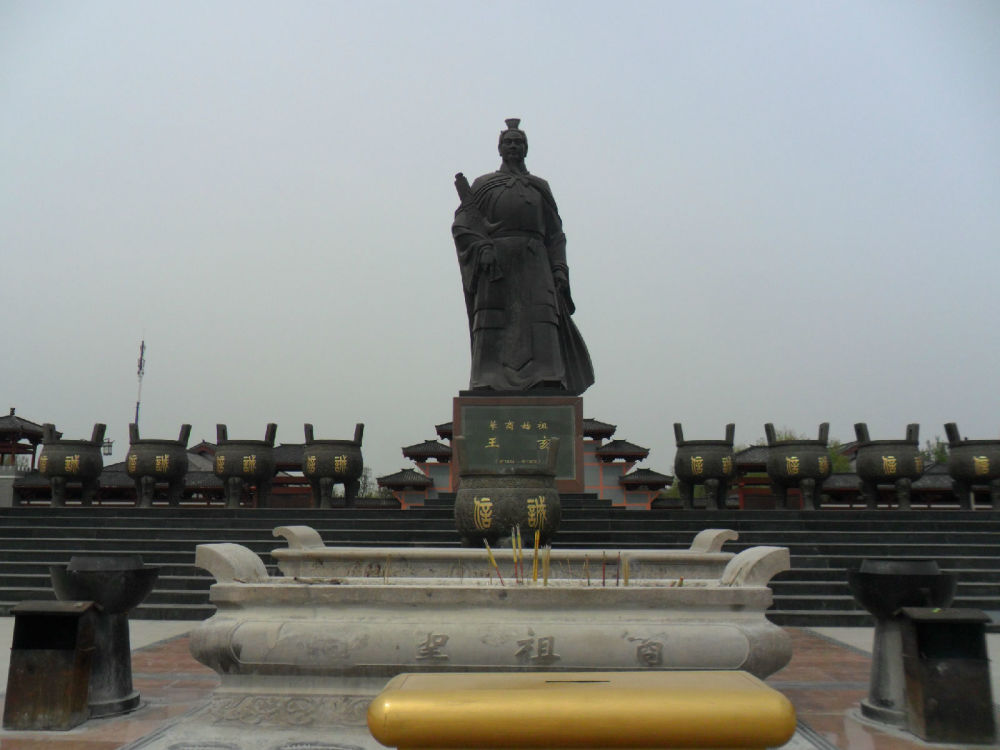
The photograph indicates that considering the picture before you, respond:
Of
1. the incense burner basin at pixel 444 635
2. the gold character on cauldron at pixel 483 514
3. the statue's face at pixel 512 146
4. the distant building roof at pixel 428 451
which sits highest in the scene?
the statue's face at pixel 512 146

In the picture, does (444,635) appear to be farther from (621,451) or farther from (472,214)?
(621,451)

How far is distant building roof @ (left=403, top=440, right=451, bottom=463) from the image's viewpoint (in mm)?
19672

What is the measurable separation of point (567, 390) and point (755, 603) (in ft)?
26.7

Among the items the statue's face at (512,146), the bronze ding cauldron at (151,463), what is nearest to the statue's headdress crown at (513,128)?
the statue's face at (512,146)

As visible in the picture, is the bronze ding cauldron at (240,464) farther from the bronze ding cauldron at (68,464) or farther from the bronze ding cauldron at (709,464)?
the bronze ding cauldron at (709,464)

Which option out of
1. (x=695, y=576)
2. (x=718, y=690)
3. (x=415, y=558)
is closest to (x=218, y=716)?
(x=415, y=558)

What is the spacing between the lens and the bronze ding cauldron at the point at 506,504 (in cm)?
635

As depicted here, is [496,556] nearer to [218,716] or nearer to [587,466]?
[218,716]

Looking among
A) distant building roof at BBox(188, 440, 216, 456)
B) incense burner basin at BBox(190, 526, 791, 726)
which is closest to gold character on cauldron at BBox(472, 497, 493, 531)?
incense burner basin at BBox(190, 526, 791, 726)

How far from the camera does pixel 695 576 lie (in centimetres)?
471

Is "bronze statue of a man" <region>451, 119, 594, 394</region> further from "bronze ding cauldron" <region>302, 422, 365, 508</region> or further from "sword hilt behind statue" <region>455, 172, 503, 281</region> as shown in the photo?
"bronze ding cauldron" <region>302, 422, 365, 508</region>

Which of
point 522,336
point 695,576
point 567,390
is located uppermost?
point 522,336

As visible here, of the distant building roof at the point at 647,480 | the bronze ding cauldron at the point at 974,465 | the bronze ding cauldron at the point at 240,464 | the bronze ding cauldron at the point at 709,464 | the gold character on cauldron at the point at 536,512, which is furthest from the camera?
the distant building roof at the point at 647,480

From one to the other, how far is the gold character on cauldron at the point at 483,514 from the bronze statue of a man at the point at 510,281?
4.88 metres
